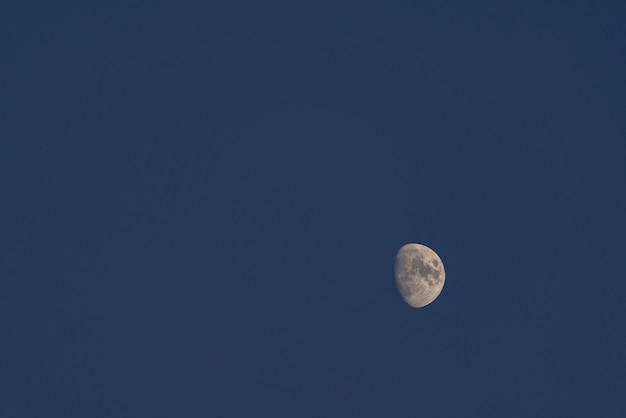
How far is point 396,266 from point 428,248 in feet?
6.48

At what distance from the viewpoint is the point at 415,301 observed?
29.9 m

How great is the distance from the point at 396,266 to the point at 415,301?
173 centimetres

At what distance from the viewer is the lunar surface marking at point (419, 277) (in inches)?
1173

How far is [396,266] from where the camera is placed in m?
30.5

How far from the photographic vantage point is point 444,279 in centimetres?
3083

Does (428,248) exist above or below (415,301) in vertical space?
above

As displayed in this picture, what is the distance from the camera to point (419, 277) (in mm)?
30031

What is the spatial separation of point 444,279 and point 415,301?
1875mm

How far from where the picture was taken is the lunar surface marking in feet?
97.8

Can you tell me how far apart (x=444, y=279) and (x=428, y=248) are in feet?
5.24
